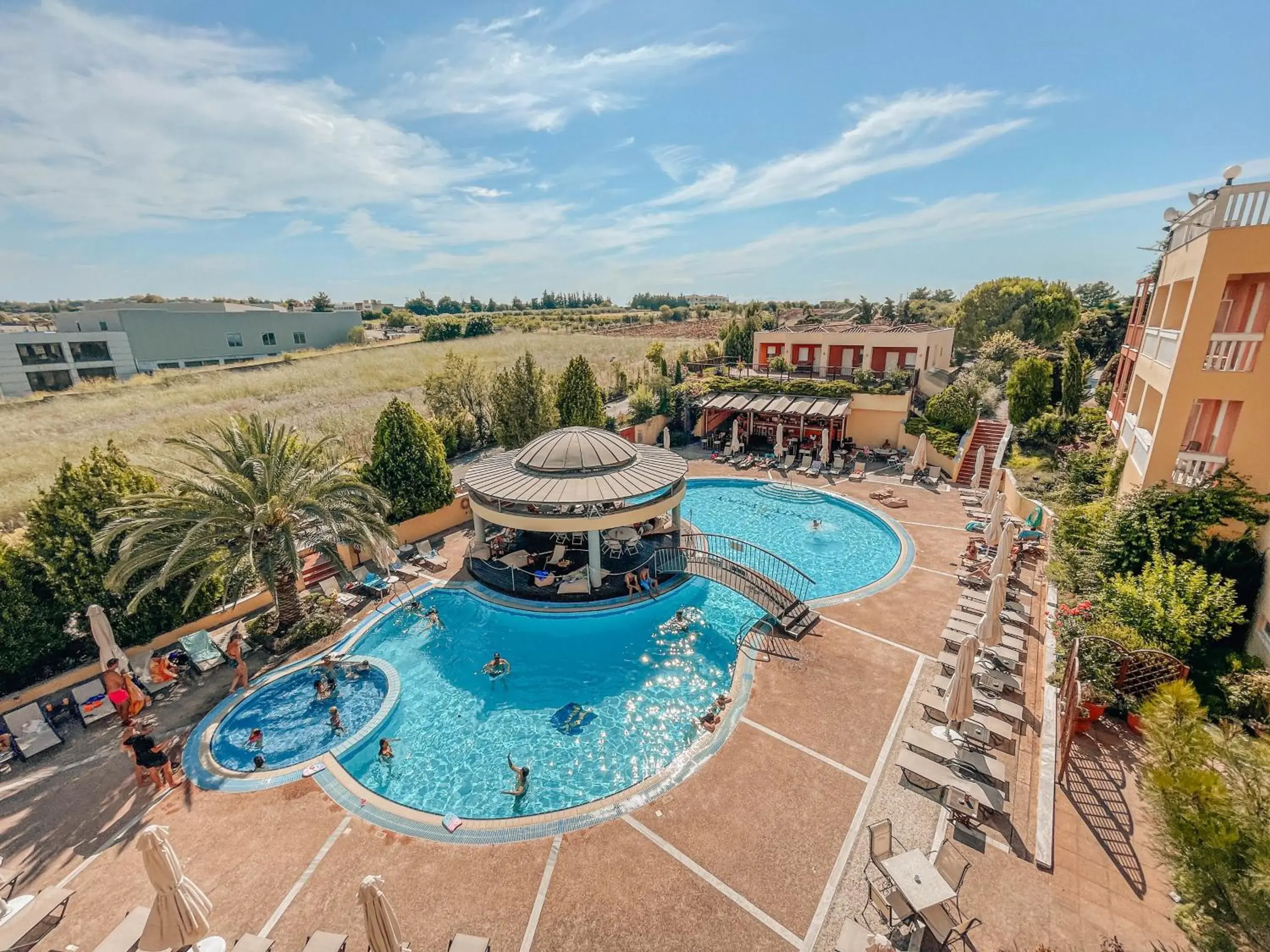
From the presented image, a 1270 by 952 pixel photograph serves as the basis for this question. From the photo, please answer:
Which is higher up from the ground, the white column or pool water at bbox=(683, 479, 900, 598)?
the white column

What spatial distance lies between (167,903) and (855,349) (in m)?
41.0

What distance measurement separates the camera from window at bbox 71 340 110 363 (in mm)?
49562

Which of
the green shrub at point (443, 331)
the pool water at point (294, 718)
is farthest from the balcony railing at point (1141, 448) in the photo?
the green shrub at point (443, 331)

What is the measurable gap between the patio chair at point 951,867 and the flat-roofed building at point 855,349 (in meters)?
31.9

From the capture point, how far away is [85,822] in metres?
10.4

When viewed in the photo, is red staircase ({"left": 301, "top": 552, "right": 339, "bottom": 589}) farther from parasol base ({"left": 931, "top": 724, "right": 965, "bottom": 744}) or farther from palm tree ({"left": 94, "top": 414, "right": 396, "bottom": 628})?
parasol base ({"left": 931, "top": 724, "right": 965, "bottom": 744})

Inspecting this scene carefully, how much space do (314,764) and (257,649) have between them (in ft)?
20.8

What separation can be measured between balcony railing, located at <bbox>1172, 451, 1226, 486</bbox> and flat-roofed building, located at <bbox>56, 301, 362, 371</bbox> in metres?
74.5

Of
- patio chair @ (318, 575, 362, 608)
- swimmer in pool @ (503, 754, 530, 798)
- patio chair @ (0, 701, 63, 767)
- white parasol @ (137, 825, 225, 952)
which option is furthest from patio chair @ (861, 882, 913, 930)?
patio chair @ (0, 701, 63, 767)

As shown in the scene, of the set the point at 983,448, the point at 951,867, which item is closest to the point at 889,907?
the point at 951,867

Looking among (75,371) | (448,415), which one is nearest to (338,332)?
(75,371)

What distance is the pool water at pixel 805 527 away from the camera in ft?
66.3

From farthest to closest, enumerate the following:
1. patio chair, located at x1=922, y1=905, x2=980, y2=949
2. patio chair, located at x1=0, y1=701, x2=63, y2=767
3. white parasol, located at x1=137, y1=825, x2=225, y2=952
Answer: patio chair, located at x1=0, y1=701, x2=63, y2=767
patio chair, located at x1=922, y1=905, x2=980, y2=949
white parasol, located at x1=137, y1=825, x2=225, y2=952

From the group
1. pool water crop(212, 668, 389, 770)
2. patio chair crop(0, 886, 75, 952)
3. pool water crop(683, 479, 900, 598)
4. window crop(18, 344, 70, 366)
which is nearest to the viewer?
patio chair crop(0, 886, 75, 952)
